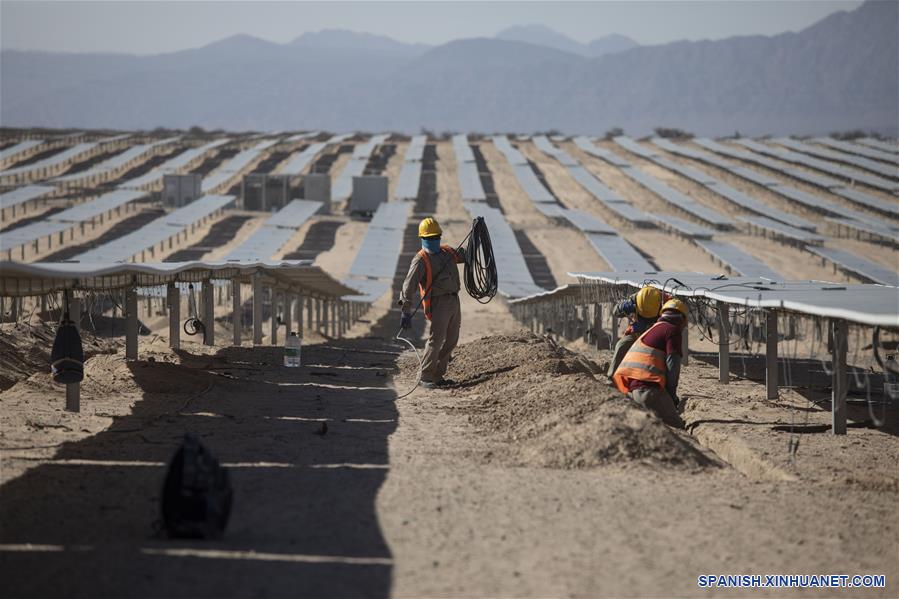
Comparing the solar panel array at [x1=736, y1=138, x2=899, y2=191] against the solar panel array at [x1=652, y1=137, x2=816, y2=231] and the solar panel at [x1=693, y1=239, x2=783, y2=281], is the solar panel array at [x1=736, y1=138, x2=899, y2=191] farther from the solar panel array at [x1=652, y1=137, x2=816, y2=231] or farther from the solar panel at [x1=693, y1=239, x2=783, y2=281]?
the solar panel at [x1=693, y1=239, x2=783, y2=281]

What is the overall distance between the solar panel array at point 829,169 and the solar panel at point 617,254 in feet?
55.6

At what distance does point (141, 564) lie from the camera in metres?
4.45

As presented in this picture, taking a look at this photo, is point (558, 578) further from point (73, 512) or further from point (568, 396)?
point (568, 396)

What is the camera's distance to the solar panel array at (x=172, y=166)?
161ft

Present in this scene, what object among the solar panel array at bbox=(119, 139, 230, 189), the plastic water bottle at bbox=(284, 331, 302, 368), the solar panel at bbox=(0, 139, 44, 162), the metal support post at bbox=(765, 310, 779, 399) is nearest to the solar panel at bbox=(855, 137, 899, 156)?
the solar panel array at bbox=(119, 139, 230, 189)

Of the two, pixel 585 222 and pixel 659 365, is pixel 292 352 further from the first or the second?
pixel 585 222


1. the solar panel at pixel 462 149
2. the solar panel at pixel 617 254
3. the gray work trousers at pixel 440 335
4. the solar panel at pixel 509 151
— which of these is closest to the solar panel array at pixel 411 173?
the solar panel at pixel 462 149

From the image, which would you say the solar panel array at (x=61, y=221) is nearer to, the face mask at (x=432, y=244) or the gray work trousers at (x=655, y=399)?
the face mask at (x=432, y=244)

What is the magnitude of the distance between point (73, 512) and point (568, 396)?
4344mm

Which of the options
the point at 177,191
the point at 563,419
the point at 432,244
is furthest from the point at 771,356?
the point at 177,191

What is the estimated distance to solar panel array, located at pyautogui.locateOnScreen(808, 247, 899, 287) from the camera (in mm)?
25641

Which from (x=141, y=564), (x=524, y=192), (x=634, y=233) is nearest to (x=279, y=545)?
(x=141, y=564)

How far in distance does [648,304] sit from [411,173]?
4558 cm

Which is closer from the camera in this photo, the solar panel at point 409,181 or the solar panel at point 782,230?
the solar panel at point 782,230
